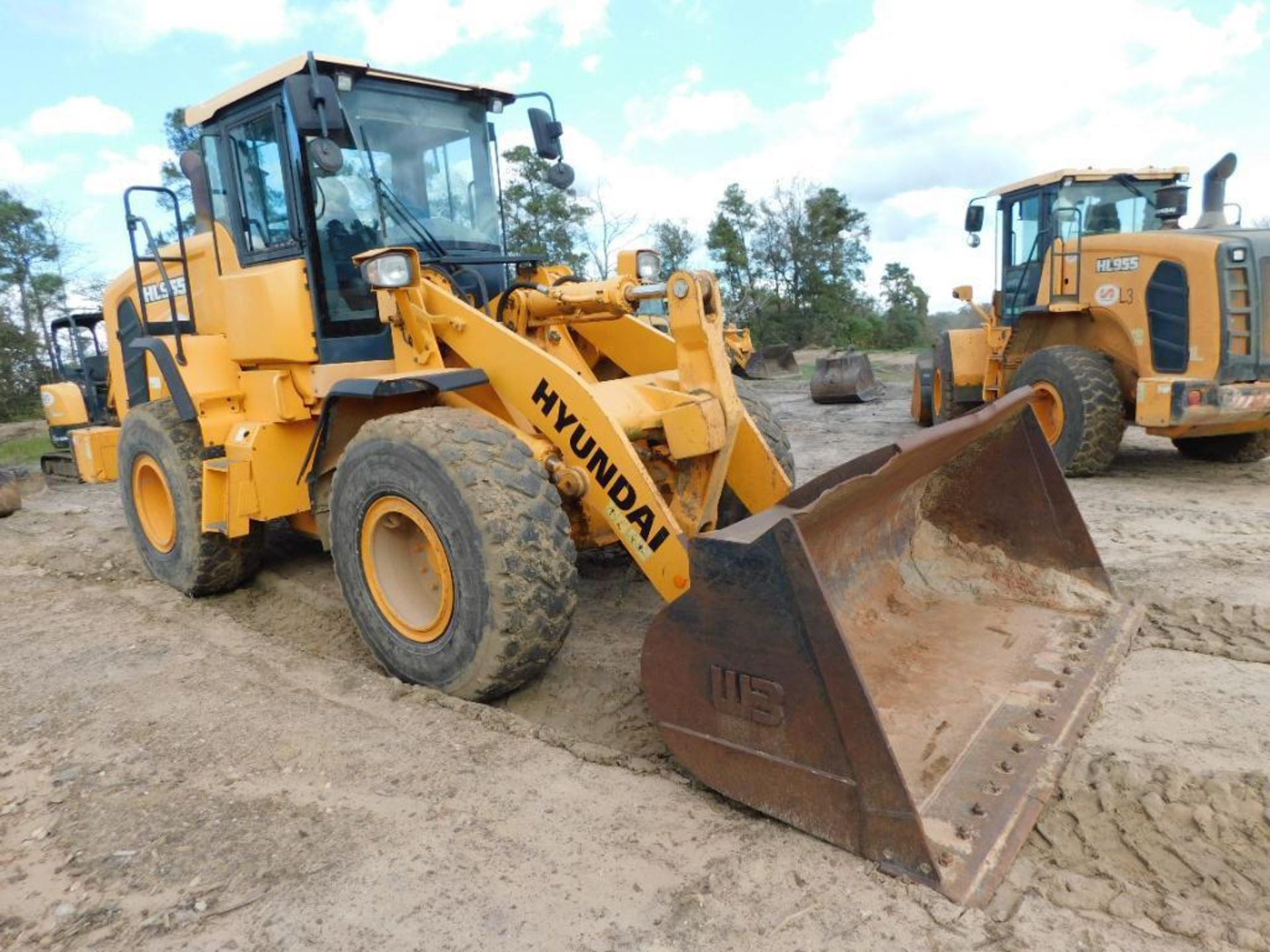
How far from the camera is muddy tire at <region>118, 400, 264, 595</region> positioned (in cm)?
498

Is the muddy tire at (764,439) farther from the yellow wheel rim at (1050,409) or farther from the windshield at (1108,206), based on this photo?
the windshield at (1108,206)

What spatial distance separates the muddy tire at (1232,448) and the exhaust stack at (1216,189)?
189cm

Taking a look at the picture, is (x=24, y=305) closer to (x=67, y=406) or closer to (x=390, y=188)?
(x=67, y=406)

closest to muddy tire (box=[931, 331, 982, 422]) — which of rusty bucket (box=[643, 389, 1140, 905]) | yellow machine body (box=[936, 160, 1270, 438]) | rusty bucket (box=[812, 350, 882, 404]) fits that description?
yellow machine body (box=[936, 160, 1270, 438])

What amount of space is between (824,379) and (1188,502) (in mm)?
8549

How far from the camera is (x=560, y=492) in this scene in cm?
361

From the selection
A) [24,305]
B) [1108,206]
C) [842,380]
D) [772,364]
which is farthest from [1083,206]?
[24,305]

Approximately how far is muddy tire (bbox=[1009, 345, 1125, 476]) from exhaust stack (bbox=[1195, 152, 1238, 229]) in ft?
5.30

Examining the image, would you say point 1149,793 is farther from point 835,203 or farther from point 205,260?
point 835,203

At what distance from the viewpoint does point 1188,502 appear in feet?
21.2

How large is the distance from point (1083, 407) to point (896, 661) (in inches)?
201

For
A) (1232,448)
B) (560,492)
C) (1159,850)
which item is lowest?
(1159,850)

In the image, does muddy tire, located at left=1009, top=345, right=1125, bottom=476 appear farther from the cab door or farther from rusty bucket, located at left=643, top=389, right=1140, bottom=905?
rusty bucket, located at left=643, top=389, right=1140, bottom=905

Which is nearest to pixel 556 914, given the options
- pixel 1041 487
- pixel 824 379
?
pixel 1041 487
